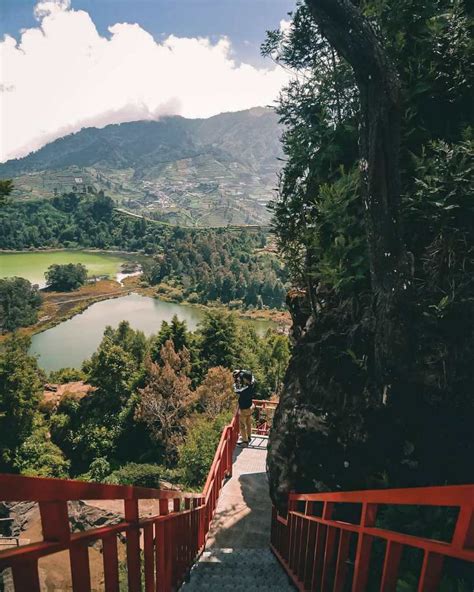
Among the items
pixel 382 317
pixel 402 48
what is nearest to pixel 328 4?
pixel 402 48

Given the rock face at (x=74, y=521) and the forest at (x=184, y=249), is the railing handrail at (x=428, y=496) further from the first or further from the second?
the forest at (x=184, y=249)

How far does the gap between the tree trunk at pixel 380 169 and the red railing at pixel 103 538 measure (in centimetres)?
266

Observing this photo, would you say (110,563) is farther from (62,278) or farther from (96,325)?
(62,278)

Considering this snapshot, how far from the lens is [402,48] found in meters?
5.28

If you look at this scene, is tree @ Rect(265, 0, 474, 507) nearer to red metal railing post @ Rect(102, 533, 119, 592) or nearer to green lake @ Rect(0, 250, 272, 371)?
red metal railing post @ Rect(102, 533, 119, 592)

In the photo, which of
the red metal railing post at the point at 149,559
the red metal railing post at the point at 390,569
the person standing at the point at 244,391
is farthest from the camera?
the person standing at the point at 244,391

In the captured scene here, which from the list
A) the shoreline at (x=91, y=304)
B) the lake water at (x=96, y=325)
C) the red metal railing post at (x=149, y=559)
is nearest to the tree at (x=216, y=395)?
the red metal railing post at (x=149, y=559)

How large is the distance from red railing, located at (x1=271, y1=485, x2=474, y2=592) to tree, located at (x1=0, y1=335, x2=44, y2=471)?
2415cm

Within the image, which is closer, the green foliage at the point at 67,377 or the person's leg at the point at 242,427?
the person's leg at the point at 242,427

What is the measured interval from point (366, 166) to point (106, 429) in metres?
26.5

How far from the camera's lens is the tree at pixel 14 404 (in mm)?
23781

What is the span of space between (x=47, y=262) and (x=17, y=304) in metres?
63.1

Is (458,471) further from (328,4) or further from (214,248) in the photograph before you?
(214,248)

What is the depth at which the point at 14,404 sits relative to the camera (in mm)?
24406
